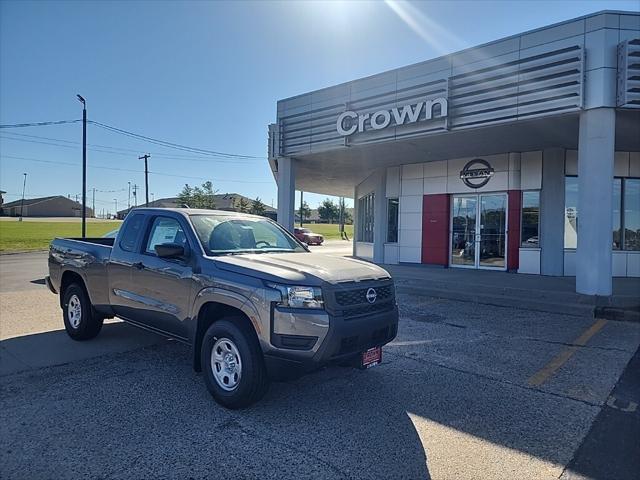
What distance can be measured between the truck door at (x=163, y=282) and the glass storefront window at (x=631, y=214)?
13586mm

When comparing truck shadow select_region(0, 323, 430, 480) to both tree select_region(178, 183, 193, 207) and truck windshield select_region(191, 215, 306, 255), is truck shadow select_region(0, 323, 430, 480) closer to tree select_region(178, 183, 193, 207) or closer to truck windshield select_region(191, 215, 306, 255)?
truck windshield select_region(191, 215, 306, 255)

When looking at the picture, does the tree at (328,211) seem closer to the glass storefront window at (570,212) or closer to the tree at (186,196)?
the tree at (186,196)

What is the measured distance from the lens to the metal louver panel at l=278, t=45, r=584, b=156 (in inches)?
362

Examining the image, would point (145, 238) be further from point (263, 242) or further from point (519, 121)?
point (519, 121)

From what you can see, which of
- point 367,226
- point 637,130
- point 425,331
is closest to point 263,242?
point 425,331

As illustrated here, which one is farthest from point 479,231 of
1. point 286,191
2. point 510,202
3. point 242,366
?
point 242,366

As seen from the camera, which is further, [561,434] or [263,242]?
[263,242]

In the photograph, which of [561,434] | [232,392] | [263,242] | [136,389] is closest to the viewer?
[561,434]

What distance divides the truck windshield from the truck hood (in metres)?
0.25

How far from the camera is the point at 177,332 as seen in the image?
4516 mm

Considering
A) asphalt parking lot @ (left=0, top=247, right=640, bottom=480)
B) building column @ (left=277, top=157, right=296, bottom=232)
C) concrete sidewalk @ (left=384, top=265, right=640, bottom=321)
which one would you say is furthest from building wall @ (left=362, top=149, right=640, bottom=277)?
asphalt parking lot @ (left=0, top=247, right=640, bottom=480)

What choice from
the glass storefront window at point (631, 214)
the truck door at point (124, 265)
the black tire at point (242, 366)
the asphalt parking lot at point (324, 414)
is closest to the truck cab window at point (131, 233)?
the truck door at point (124, 265)

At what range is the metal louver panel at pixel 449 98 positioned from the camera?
9.20m

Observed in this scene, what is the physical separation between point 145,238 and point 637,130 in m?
11.6
